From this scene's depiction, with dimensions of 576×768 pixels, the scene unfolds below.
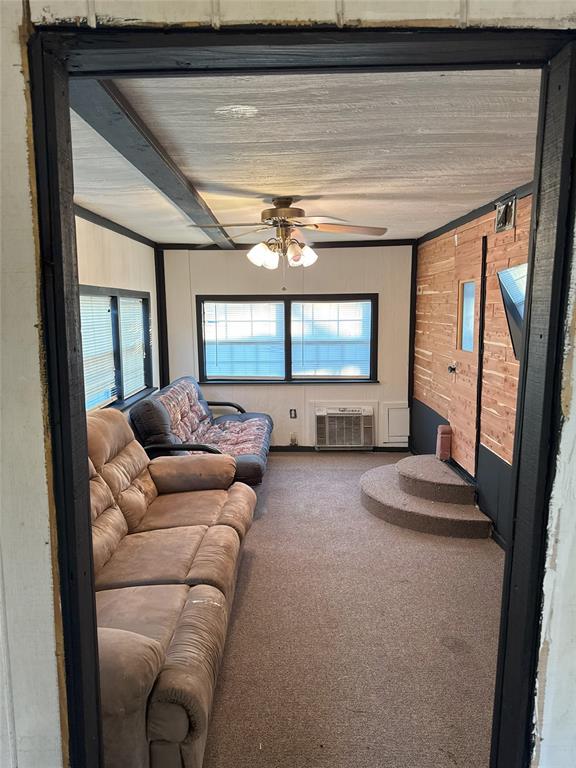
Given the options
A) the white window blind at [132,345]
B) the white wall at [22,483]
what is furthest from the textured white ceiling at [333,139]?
the white window blind at [132,345]

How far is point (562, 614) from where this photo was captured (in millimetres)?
881

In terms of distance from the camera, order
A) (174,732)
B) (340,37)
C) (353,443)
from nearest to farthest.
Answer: (340,37), (174,732), (353,443)

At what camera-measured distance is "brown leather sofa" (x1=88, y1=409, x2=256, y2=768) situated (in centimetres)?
159

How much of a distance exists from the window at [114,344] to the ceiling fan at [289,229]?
4.36 ft

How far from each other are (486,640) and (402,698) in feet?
2.15

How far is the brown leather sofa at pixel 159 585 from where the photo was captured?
5.21ft

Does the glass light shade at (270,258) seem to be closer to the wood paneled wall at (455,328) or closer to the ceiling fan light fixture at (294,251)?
the ceiling fan light fixture at (294,251)

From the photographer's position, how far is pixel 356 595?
3064 millimetres

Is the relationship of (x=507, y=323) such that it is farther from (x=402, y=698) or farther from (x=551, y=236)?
(x=551, y=236)

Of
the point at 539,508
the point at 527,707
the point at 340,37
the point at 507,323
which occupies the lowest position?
the point at 527,707

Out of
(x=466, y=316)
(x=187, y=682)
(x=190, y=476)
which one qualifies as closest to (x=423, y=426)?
(x=466, y=316)

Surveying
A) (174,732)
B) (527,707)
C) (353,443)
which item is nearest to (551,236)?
(527,707)

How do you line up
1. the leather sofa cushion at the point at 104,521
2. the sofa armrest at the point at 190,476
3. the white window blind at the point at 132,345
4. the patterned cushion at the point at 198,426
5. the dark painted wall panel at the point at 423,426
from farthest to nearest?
the dark painted wall panel at the point at 423,426 < the white window blind at the point at 132,345 < the patterned cushion at the point at 198,426 < the sofa armrest at the point at 190,476 < the leather sofa cushion at the point at 104,521

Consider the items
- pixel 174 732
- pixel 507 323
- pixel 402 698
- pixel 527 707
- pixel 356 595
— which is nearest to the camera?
pixel 527 707
